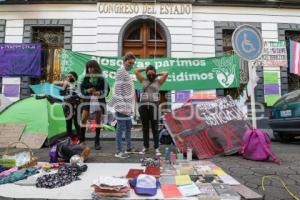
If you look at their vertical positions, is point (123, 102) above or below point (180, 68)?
below

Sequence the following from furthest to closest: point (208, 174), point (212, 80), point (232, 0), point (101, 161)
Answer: point (232, 0), point (212, 80), point (101, 161), point (208, 174)

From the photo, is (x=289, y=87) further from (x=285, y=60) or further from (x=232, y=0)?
(x=232, y=0)

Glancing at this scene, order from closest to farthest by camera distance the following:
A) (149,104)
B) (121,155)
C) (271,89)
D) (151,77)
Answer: (121,155) → (149,104) → (151,77) → (271,89)

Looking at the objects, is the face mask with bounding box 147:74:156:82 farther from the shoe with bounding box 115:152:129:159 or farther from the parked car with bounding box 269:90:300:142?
the parked car with bounding box 269:90:300:142

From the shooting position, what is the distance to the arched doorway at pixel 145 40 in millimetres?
13992

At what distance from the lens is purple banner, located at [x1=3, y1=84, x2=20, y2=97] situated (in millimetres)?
13453

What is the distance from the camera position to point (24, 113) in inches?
337

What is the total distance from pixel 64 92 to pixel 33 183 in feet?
11.3

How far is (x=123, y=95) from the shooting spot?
252 inches

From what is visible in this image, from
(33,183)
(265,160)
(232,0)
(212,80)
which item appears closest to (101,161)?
(33,183)

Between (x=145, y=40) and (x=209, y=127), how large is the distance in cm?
800

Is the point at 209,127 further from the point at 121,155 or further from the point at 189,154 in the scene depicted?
the point at 121,155

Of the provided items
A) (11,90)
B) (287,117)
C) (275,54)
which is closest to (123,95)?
(287,117)

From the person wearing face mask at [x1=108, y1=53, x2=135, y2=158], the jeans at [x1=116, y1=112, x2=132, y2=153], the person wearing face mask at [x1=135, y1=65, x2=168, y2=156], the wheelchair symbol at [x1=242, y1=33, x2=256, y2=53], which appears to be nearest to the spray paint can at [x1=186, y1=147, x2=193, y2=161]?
the person wearing face mask at [x1=135, y1=65, x2=168, y2=156]
